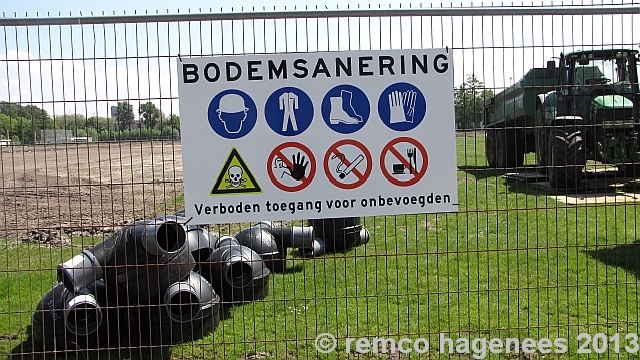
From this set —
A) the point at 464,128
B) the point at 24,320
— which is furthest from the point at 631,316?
the point at 24,320

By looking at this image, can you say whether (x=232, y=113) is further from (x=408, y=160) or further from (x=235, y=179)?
(x=408, y=160)

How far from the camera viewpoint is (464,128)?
4.91 meters

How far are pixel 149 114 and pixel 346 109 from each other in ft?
4.51

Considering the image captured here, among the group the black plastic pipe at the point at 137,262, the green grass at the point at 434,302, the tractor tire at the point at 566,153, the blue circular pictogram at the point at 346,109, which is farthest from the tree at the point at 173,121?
the tractor tire at the point at 566,153

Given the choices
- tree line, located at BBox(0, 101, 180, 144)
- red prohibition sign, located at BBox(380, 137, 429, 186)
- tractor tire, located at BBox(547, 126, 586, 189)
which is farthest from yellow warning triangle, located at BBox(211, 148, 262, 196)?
tractor tire, located at BBox(547, 126, 586, 189)

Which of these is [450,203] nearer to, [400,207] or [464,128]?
→ [400,207]

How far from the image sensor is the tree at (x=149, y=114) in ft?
14.7

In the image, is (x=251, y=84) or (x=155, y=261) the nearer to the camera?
(x=251, y=84)

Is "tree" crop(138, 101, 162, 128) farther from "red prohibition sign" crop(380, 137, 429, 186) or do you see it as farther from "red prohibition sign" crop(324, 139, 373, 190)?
"red prohibition sign" crop(380, 137, 429, 186)

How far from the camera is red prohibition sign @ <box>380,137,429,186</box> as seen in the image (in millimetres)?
4531

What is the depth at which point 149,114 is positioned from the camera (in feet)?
14.8

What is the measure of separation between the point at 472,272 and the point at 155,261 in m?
3.99

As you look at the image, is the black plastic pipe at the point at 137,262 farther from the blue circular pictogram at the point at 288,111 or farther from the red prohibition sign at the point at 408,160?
the red prohibition sign at the point at 408,160

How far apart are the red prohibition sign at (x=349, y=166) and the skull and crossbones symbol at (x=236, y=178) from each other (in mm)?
589
